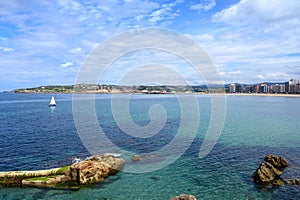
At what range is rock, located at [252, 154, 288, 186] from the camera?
106 ft

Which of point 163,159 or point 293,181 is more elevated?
point 163,159

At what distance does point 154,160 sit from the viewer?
40.7 m

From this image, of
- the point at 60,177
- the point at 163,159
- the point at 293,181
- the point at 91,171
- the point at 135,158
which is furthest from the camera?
the point at 163,159

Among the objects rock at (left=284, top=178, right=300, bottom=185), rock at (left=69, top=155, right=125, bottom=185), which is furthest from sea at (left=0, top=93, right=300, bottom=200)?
rock at (left=69, top=155, right=125, bottom=185)

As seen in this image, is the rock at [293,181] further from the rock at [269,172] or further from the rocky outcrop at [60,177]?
the rocky outcrop at [60,177]

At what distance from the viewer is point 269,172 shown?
3331cm

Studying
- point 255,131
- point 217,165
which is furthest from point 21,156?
A: point 255,131

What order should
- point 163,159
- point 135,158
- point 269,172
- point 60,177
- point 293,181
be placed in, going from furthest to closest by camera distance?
point 163,159
point 135,158
point 269,172
point 293,181
point 60,177

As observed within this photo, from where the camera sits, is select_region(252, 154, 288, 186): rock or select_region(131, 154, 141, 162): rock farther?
select_region(131, 154, 141, 162): rock

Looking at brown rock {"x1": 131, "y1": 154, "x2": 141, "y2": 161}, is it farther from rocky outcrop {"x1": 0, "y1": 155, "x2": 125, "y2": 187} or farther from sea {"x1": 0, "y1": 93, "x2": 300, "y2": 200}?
rocky outcrop {"x1": 0, "y1": 155, "x2": 125, "y2": 187}

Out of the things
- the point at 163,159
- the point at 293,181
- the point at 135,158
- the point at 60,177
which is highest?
the point at 60,177

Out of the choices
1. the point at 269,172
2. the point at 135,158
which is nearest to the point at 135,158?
the point at 135,158

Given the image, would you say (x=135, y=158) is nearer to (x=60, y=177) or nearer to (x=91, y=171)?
(x=91, y=171)

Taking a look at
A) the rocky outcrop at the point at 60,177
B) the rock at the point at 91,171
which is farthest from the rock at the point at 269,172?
the rocky outcrop at the point at 60,177
